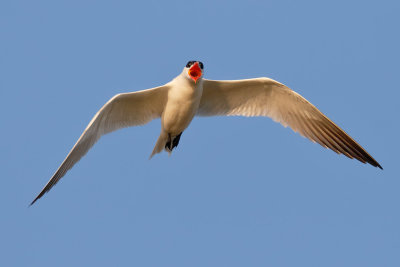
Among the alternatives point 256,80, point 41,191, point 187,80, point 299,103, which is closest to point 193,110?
point 187,80

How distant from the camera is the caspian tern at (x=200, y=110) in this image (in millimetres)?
10562

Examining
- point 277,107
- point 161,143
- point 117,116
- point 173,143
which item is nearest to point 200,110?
point 173,143

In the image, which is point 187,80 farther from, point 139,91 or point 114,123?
point 114,123

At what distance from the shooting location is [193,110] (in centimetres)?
1092

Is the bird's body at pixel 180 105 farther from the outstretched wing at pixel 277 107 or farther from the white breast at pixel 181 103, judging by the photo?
the outstretched wing at pixel 277 107

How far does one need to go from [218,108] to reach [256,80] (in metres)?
1.06

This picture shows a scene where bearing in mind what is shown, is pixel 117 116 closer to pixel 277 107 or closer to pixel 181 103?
pixel 181 103

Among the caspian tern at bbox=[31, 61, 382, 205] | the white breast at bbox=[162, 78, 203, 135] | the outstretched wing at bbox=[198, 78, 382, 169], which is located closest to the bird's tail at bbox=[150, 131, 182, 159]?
the caspian tern at bbox=[31, 61, 382, 205]

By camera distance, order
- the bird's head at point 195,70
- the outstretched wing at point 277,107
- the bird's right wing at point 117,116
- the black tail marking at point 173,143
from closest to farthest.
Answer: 1. the bird's head at point 195,70
2. the bird's right wing at point 117,116
3. the outstretched wing at point 277,107
4. the black tail marking at point 173,143

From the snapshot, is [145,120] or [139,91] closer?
[139,91]

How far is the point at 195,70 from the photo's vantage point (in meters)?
10.3

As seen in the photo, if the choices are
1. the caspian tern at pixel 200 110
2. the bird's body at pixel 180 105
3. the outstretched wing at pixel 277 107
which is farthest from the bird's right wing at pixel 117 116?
the outstretched wing at pixel 277 107

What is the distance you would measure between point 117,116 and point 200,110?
171 centimetres

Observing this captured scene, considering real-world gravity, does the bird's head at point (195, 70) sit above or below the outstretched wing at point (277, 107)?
above
